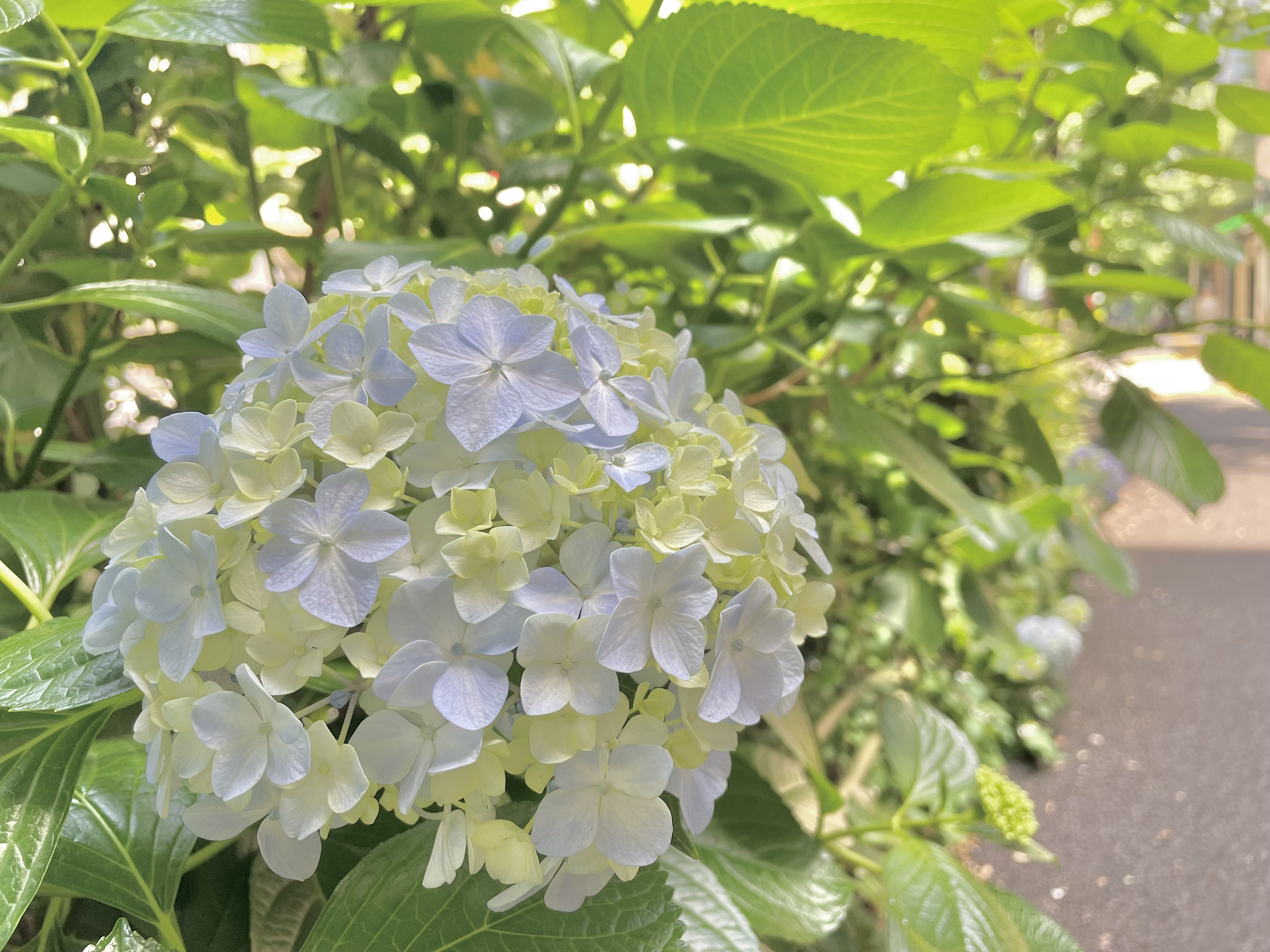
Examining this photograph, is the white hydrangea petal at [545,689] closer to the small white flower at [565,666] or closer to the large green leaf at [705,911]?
the small white flower at [565,666]

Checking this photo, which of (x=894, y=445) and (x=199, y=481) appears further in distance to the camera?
(x=894, y=445)

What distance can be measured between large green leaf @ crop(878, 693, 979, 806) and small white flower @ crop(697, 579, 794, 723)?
349 millimetres

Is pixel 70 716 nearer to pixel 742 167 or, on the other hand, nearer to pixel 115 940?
pixel 115 940

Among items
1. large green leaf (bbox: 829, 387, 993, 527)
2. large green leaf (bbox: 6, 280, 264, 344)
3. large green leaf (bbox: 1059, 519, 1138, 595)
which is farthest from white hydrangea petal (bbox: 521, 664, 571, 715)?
large green leaf (bbox: 1059, 519, 1138, 595)

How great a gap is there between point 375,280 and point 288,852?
0.19 m

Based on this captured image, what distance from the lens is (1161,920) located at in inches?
29.5

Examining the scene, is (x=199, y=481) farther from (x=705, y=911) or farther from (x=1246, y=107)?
(x=1246, y=107)

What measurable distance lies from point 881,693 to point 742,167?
2.39 feet

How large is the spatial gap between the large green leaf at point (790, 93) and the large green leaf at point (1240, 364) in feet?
1.14

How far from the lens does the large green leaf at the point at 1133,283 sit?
0.55 m

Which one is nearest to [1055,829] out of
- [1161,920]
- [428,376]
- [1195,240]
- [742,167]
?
[1161,920]

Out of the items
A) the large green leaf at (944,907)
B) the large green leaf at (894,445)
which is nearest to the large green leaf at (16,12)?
the large green leaf at (894,445)

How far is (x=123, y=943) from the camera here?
0.24 metres

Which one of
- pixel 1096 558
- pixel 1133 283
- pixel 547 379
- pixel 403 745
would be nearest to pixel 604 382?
pixel 547 379
